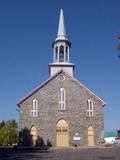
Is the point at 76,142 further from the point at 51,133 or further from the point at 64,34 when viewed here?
the point at 64,34

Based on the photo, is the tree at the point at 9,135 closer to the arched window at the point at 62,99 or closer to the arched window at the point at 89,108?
the arched window at the point at 62,99

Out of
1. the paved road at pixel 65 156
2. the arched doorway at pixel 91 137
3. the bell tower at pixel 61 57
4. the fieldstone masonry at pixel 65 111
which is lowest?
the paved road at pixel 65 156

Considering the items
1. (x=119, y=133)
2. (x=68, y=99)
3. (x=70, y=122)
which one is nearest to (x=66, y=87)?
(x=68, y=99)

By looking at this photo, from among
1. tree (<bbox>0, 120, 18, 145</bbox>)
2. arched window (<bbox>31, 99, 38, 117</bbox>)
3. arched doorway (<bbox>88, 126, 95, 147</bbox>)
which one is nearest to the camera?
arched doorway (<bbox>88, 126, 95, 147</bbox>)

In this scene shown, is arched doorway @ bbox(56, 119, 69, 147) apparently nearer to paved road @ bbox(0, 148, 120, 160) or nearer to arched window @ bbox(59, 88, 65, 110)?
arched window @ bbox(59, 88, 65, 110)

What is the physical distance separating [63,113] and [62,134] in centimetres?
276

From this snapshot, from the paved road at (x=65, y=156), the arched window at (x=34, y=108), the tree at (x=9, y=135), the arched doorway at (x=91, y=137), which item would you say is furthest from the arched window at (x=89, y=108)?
the paved road at (x=65, y=156)

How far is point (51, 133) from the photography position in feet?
147

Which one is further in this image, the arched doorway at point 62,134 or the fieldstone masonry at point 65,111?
the fieldstone masonry at point 65,111

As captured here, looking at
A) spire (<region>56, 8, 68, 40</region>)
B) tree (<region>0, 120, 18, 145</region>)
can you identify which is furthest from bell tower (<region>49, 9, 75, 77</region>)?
tree (<region>0, 120, 18, 145</region>)

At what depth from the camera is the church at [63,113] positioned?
44812 millimetres

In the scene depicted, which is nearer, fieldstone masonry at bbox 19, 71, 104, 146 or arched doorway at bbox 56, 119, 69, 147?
arched doorway at bbox 56, 119, 69, 147

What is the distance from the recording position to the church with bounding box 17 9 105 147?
44812mm

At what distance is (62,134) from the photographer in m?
44.9
